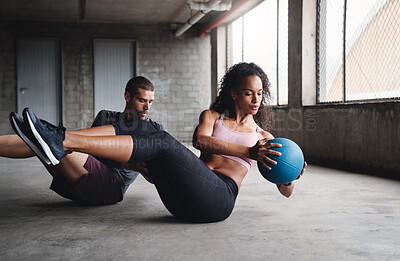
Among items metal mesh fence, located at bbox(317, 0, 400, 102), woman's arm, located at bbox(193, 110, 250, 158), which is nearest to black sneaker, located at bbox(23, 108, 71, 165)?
woman's arm, located at bbox(193, 110, 250, 158)

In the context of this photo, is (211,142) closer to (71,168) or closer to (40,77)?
(71,168)

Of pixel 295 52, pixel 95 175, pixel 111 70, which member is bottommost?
pixel 95 175

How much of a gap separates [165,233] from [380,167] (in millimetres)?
3695

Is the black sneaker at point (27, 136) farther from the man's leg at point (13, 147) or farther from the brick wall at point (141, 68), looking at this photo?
the brick wall at point (141, 68)

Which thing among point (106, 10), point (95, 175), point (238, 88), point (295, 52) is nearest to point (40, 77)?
point (106, 10)

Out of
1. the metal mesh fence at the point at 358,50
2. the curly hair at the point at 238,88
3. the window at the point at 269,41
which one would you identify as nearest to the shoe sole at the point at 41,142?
the curly hair at the point at 238,88

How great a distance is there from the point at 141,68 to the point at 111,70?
0.83 m

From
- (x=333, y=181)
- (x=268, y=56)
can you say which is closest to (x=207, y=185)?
(x=333, y=181)

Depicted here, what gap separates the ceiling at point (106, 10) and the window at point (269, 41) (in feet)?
1.28

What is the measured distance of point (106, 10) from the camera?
32.9ft

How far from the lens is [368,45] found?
5.52 metres

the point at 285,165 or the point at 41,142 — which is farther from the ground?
the point at 41,142

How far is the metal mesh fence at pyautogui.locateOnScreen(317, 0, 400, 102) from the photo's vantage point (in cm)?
502

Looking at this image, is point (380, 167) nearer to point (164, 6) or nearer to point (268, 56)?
point (268, 56)
